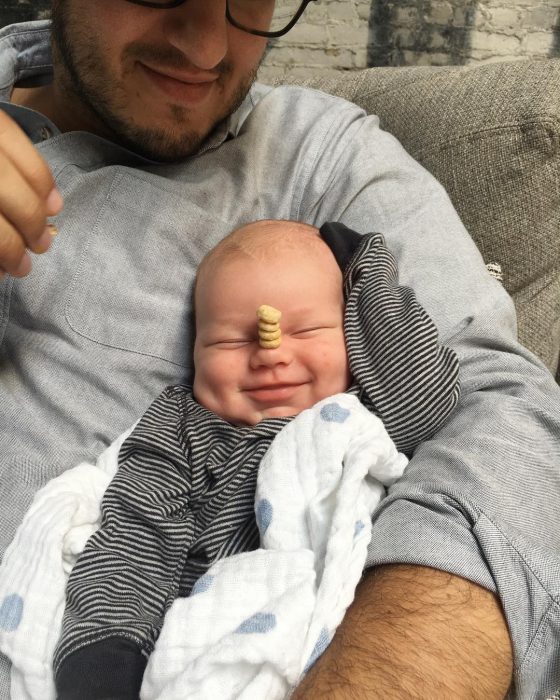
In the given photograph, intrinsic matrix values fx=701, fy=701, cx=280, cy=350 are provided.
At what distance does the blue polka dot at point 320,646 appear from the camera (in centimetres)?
74

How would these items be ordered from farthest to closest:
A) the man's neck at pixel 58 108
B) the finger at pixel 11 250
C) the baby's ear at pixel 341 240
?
the man's neck at pixel 58 108 < the baby's ear at pixel 341 240 < the finger at pixel 11 250

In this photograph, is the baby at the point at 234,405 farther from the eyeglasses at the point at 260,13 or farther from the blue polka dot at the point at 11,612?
the eyeglasses at the point at 260,13

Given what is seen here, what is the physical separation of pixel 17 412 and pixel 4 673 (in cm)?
38

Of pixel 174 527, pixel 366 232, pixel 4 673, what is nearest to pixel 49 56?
pixel 366 232

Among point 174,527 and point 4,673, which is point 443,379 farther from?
point 4,673

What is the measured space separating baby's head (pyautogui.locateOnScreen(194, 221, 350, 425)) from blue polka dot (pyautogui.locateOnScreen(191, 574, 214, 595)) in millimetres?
263

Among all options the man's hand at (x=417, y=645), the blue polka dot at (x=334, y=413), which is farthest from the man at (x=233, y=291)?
the blue polka dot at (x=334, y=413)

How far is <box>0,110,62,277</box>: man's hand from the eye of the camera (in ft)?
2.53

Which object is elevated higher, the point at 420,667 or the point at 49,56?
the point at 49,56

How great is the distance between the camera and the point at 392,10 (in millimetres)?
3434

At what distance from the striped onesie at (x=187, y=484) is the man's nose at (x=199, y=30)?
0.41m

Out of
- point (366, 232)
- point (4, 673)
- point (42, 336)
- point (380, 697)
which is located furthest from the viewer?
point (366, 232)

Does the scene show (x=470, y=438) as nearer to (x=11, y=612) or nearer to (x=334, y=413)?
(x=334, y=413)

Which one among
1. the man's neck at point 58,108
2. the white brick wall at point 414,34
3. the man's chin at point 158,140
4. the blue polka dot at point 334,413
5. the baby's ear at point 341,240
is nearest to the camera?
the blue polka dot at point 334,413
